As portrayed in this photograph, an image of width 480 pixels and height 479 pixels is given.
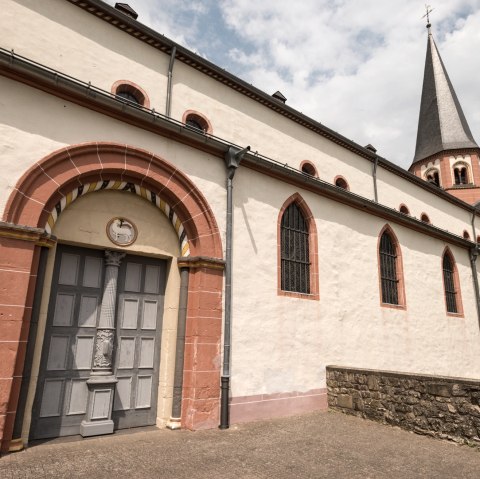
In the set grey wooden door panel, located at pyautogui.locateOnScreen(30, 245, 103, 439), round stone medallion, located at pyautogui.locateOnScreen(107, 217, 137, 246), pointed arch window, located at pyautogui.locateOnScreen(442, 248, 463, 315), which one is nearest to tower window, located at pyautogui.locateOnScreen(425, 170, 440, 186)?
pointed arch window, located at pyautogui.locateOnScreen(442, 248, 463, 315)

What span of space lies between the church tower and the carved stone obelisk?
21.4 meters

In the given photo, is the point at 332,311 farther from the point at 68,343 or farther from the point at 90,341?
the point at 68,343

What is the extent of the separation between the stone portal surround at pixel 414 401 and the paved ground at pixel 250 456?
0.23 meters

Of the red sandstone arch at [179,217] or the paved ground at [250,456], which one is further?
the red sandstone arch at [179,217]

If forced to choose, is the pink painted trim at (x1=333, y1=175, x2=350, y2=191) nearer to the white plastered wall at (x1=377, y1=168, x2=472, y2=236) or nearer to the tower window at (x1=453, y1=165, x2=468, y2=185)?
the white plastered wall at (x1=377, y1=168, x2=472, y2=236)

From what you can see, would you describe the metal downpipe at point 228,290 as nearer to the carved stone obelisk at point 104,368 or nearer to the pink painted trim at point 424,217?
the carved stone obelisk at point 104,368

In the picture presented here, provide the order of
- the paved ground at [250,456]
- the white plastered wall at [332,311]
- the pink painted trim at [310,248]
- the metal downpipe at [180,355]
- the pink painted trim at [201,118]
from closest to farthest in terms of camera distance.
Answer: the paved ground at [250,456] → the metal downpipe at [180,355] → the white plastered wall at [332,311] → the pink painted trim at [310,248] → the pink painted trim at [201,118]

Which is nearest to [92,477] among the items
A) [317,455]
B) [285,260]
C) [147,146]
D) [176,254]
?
[317,455]

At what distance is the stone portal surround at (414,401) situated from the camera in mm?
5660

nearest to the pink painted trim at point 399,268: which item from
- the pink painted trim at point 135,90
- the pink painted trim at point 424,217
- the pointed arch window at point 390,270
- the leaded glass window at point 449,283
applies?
the pointed arch window at point 390,270

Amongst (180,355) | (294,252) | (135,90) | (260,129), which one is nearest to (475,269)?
(294,252)

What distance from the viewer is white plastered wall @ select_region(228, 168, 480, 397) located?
7223mm

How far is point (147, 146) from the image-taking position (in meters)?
6.62

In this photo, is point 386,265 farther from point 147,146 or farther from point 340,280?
point 147,146
